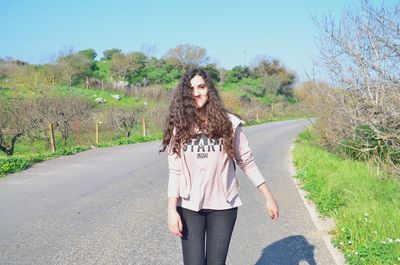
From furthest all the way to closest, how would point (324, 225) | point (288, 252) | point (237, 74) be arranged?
1. point (237, 74)
2. point (324, 225)
3. point (288, 252)

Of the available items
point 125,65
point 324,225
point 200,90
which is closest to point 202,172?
point 200,90

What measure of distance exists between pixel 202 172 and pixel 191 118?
1.25 ft

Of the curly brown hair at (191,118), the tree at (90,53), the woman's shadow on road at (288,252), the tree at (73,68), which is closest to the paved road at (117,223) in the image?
the woman's shadow on road at (288,252)

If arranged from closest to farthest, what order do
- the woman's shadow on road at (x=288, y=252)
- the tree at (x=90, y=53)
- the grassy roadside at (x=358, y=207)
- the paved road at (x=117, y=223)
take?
the grassy roadside at (x=358, y=207), the woman's shadow on road at (x=288, y=252), the paved road at (x=117, y=223), the tree at (x=90, y=53)

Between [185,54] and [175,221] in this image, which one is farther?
[185,54]

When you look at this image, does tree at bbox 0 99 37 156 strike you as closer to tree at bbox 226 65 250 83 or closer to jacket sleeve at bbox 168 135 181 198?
jacket sleeve at bbox 168 135 181 198

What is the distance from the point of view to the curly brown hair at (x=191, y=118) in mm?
3002

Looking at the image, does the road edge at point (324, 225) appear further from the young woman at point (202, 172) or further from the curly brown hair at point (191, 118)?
the curly brown hair at point (191, 118)

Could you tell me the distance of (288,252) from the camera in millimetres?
5027

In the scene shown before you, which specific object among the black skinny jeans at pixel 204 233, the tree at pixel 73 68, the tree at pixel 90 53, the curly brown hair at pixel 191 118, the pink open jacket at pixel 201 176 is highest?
the tree at pixel 90 53

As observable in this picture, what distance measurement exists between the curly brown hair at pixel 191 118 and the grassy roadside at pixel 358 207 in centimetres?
224

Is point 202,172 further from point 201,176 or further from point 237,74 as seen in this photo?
point 237,74

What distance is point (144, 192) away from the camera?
854 centimetres

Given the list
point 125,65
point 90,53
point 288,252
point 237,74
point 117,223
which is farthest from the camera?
point 237,74
